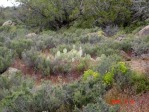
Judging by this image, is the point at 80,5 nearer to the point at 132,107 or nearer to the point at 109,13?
the point at 109,13

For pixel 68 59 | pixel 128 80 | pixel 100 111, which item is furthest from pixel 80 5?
pixel 100 111

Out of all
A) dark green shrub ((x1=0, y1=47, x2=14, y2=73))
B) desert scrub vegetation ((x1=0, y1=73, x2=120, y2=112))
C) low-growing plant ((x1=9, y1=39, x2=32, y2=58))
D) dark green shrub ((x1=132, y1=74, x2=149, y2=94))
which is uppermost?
desert scrub vegetation ((x1=0, y1=73, x2=120, y2=112))

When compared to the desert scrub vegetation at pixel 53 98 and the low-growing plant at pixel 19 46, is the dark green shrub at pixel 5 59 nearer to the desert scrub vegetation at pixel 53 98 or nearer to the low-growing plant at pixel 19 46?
the low-growing plant at pixel 19 46

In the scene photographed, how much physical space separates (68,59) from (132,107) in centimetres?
500

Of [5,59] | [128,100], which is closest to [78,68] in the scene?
[5,59]

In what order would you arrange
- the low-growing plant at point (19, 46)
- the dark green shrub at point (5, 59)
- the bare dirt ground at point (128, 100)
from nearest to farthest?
the bare dirt ground at point (128, 100)
the dark green shrub at point (5, 59)
the low-growing plant at point (19, 46)

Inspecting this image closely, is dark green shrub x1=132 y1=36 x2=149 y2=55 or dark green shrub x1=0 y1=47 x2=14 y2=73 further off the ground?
dark green shrub x1=0 y1=47 x2=14 y2=73

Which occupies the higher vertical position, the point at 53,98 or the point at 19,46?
the point at 53,98

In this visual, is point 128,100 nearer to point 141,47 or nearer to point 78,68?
point 78,68

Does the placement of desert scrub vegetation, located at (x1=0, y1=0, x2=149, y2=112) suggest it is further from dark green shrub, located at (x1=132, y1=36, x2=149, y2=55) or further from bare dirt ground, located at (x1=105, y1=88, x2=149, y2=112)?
bare dirt ground, located at (x1=105, y1=88, x2=149, y2=112)

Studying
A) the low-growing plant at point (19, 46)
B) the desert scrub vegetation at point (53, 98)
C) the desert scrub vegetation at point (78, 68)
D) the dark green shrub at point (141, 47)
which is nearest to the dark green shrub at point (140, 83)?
the desert scrub vegetation at point (78, 68)

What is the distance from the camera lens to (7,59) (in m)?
9.60

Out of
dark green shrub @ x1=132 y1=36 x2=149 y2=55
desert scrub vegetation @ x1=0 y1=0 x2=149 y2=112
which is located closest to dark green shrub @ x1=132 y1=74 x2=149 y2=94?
desert scrub vegetation @ x1=0 y1=0 x2=149 y2=112

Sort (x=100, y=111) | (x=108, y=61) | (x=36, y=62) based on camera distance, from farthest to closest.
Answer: (x=36, y=62)
(x=108, y=61)
(x=100, y=111)
